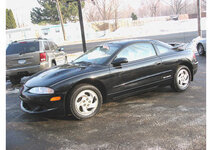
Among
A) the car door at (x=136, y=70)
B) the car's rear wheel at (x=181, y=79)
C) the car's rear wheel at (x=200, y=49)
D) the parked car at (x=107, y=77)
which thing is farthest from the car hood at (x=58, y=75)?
the car's rear wheel at (x=200, y=49)

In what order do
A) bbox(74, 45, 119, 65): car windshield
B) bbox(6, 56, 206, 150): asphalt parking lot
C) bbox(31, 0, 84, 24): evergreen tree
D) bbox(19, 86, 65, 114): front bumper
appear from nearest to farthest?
bbox(6, 56, 206, 150): asphalt parking lot, bbox(19, 86, 65, 114): front bumper, bbox(74, 45, 119, 65): car windshield, bbox(31, 0, 84, 24): evergreen tree

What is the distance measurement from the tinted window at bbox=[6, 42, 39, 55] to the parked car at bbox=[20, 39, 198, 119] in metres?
2.90

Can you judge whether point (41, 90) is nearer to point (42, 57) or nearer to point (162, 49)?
point (162, 49)

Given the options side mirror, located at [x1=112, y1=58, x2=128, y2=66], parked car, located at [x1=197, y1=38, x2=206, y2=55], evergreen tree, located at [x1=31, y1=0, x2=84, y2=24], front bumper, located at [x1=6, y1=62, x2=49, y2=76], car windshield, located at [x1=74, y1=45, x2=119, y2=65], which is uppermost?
Answer: evergreen tree, located at [x1=31, y1=0, x2=84, y2=24]

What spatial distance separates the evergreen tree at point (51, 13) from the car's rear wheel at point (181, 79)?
39.3m

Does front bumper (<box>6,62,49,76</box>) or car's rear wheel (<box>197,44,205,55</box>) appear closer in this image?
front bumper (<box>6,62,49,76</box>)

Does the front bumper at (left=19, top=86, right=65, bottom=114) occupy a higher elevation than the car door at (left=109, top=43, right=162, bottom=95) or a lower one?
lower

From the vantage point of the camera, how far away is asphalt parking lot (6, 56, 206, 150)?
2879 millimetres

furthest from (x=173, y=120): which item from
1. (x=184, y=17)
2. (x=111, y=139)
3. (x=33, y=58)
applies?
(x=184, y=17)

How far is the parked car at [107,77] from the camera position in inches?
143

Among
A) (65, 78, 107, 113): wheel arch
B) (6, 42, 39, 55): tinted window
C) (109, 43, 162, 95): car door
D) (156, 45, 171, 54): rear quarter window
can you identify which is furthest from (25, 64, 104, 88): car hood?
(6, 42, 39, 55): tinted window

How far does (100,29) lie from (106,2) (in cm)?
619

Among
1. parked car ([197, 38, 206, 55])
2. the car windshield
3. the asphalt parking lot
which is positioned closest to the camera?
the asphalt parking lot

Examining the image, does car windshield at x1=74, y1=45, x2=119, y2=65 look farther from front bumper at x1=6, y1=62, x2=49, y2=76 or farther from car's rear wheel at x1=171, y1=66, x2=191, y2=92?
front bumper at x1=6, y1=62, x2=49, y2=76
